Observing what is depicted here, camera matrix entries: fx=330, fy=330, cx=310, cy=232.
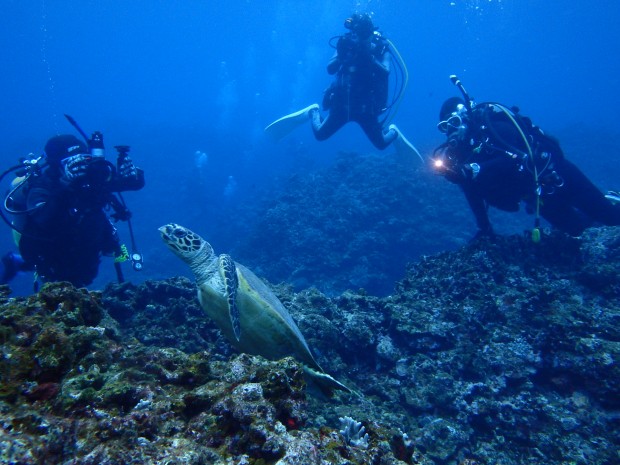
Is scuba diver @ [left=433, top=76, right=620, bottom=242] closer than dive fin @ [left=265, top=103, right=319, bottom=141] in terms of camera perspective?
Yes

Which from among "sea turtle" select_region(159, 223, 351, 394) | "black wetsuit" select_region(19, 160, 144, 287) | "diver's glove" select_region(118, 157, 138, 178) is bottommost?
"sea turtle" select_region(159, 223, 351, 394)

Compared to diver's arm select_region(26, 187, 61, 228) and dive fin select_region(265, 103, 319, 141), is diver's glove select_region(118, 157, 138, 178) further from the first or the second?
dive fin select_region(265, 103, 319, 141)

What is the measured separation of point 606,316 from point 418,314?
210 cm

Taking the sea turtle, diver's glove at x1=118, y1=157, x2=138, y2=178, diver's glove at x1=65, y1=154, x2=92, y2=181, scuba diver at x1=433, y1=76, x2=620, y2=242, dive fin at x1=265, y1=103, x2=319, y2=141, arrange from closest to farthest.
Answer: the sea turtle → diver's glove at x1=65, y1=154, x2=92, y2=181 → diver's glove at x1=118, y1=157, x2=138, y2=178 → scuba diver at x1=433, y1=76, x2=620, y2=242 → dive fin at x1=265, y1=103, x2=319, y2=141

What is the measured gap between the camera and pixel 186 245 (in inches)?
138

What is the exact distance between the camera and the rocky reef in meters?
1.33

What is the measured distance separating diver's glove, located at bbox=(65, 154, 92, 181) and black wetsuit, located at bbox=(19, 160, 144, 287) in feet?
0.28

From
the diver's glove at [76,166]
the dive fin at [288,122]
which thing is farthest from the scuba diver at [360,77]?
the diver's glove at [76,166]

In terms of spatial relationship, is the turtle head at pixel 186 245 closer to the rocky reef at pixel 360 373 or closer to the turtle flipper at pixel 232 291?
the turtle flipper at pixel 232 291

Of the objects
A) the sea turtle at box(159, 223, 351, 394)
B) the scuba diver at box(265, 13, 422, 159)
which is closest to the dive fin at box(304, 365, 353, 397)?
the sea turtle at box(159, 223, 351, 394)

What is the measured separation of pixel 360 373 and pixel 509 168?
12.4 feet

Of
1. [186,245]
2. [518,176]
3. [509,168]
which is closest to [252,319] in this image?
[186,245]

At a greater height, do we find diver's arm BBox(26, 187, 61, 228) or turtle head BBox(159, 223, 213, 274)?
diver's arm BBox(26, 187, 61, 228)

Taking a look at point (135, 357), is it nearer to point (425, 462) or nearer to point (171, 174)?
point (425, 462)
